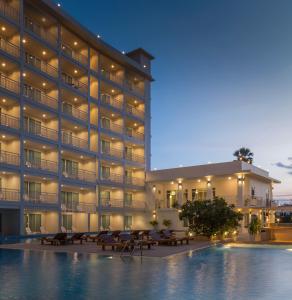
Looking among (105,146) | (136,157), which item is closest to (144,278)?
(105,146)

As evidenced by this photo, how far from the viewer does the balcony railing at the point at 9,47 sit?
112 ft

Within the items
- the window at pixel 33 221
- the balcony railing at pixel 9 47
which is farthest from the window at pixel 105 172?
the balcony railing at pixel 9 47

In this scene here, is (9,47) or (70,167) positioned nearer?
(9,47)

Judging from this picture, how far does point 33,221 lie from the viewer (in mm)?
37094

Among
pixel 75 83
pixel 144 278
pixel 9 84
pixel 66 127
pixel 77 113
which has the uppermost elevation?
pixel 75 83

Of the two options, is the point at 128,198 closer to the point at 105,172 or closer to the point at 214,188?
the point at 105,172

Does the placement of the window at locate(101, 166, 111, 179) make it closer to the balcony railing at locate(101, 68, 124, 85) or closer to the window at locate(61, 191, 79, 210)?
the window at locate(61, 191, 79, 210)

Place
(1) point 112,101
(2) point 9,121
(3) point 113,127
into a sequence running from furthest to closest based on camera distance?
(1) point 112,101, (3) point 113,127, (2) point 9,121

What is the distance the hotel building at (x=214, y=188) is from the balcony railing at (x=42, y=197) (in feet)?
41.9

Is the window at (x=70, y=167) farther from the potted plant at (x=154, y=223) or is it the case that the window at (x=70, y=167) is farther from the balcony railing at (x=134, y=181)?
the potted plant at (x=154, y=223)

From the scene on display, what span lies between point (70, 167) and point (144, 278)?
3164cm

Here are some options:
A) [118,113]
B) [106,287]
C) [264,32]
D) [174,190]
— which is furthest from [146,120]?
[106,287]

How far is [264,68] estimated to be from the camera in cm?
3678

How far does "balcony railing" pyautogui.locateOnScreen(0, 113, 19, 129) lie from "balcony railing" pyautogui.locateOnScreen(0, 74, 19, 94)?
2235 millimetres
